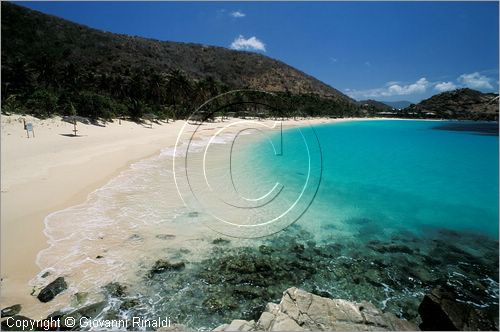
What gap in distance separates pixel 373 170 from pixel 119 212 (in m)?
23.3

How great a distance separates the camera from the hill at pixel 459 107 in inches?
5846

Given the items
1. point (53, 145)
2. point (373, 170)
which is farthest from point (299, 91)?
point (53, 145)

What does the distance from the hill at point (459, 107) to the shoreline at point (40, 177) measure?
543ft

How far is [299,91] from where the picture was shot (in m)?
140

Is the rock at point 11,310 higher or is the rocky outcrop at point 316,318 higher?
the rock at point 11,310

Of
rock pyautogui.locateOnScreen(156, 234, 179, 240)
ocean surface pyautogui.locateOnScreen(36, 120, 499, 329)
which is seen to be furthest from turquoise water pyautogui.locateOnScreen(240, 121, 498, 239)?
rock pyautogui.locateOnScreen(156, 234, 179, 240)

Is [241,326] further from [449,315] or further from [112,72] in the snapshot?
[112,72]

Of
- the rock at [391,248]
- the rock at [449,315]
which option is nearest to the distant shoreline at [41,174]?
the rock at [449,315]

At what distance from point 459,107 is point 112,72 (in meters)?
166

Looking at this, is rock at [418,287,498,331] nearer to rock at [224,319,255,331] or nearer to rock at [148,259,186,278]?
rock at [224,319,255,331]

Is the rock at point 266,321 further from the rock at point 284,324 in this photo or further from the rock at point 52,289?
the rock at point 52,289

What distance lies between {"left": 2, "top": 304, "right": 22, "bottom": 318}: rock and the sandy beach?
0.14 m

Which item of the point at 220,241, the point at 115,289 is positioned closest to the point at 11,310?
the point at 115,289

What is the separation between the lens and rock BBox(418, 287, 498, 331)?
18.9ft
